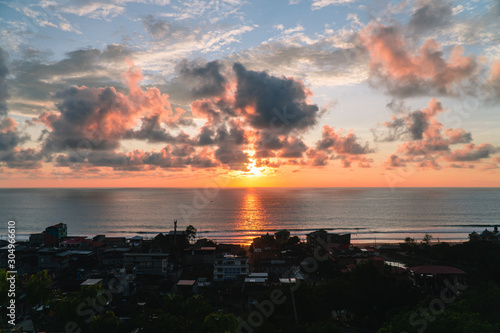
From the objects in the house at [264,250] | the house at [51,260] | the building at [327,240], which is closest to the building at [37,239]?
the house at [51,260]

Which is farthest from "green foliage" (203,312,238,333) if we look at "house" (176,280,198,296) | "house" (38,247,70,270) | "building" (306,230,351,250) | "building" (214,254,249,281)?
"building" (306,230,351,250)

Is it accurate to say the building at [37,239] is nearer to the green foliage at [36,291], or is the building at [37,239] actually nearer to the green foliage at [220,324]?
the green foliage at [36,291]

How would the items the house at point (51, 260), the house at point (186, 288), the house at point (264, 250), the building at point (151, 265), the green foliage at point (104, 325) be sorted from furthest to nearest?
the house at point (264, 250)
the house at point (51, 260)
the building at point (151, 265)
the house at point (186, 288)
the green foliage at point (104, 325)

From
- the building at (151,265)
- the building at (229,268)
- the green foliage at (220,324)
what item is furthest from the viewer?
the building at (229,268)

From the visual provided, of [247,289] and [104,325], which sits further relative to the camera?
[247,289]

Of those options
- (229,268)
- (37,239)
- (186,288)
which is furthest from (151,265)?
(37,239)

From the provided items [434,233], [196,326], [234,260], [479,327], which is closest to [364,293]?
[479,327]

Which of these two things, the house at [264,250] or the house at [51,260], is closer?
the house at [51,260]

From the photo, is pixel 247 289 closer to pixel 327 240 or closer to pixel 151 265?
pixel 151 265

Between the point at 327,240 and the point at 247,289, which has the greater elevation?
the point at 247,289

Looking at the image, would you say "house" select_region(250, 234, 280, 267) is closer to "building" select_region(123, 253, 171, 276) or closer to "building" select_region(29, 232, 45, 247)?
"building" select_region(123, 253, 171, 276)

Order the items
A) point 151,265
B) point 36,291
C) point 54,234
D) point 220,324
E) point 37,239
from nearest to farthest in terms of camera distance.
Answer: point 220,324 < point 36,291 < point 151,265 < point 37,239 < point 54,234
